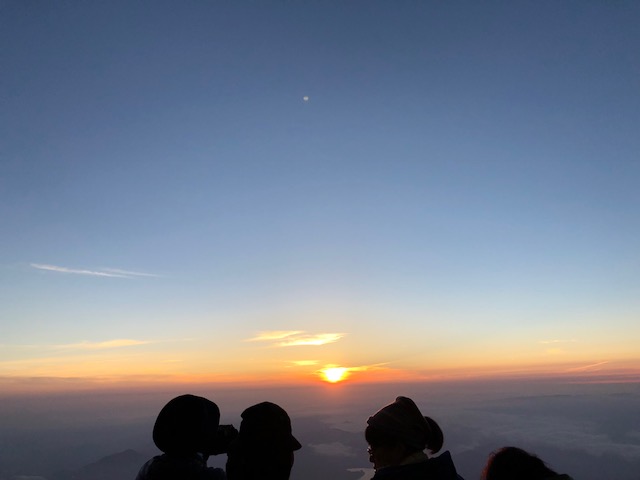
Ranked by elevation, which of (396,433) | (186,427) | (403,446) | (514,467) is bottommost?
(514,467)

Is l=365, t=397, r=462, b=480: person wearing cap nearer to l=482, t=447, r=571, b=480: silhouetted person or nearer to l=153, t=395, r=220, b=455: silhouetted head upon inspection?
l=482, t=447, r=571, b=480: silhouetted person

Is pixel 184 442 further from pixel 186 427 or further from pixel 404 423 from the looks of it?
pixel 404 423

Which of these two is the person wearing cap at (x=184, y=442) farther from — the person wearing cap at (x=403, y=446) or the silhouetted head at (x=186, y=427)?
the person wearing cap at (x=403, y=446)

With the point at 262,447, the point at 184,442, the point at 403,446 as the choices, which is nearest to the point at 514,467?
the point at 403,446

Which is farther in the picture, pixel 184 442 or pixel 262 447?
pixel 184 442

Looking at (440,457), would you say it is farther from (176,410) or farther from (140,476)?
(140,476)

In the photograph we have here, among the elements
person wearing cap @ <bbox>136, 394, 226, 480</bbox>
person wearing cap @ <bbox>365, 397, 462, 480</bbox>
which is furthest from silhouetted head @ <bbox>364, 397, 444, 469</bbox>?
person wearing cap @ <bbox>136, 394, 226, 480</bbox>

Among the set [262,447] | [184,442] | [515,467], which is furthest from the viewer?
[184,442]
